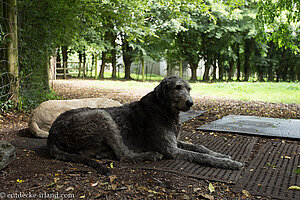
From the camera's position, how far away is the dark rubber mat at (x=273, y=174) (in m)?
2.81

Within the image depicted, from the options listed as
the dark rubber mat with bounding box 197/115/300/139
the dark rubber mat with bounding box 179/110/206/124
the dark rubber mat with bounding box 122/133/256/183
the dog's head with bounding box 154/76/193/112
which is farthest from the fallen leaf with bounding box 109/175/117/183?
the dark rubber mat with bounding box 179/110/206/124

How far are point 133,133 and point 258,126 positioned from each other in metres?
3.72

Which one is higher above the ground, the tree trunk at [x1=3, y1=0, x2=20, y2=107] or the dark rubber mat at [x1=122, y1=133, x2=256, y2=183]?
the tree trunk at [x1=3, y1=0, x2=20, y2=107]

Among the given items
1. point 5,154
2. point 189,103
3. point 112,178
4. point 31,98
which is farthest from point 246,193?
point 31,98

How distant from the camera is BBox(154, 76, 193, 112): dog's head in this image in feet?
11.8

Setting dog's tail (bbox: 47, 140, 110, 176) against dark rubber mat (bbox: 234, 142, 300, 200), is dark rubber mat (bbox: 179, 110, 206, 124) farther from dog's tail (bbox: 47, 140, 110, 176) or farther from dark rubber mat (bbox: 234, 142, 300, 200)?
dog's tail (bbox: 47, 140, 110, 176)

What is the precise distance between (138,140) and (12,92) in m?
4.86

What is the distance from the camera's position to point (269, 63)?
27828 mm

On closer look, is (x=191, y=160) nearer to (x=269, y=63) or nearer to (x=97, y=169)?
(x=97, y=169)

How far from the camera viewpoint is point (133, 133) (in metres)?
3.98

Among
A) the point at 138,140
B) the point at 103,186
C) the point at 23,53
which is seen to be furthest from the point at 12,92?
the point at 103,186

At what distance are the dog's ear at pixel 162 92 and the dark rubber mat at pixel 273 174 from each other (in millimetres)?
1531

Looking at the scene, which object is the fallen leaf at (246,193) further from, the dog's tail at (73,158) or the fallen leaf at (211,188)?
the dog's tail at (73,158)

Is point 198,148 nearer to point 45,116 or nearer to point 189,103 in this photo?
point 189,103
